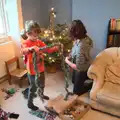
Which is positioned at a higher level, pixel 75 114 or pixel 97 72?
pixel 97 72

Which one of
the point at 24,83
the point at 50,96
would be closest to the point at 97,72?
the point at 50,96

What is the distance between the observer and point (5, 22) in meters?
3.59

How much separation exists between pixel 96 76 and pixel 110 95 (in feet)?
1.17

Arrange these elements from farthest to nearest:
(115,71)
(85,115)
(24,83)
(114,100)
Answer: (24,83)
(115,71)
(85,115)
(114,100)

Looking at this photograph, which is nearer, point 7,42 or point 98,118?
point 98,118

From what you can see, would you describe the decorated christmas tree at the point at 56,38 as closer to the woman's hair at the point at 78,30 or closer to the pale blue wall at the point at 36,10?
the pale blue wall at the point at 36,10

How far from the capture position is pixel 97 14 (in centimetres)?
360

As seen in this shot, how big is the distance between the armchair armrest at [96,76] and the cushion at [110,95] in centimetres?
7

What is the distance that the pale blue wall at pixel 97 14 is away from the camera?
137 inches

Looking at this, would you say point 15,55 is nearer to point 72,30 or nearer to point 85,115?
point 72,30

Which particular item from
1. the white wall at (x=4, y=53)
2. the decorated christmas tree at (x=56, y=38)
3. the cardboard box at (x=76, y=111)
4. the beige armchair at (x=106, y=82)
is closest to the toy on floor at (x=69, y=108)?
the cardboard box at (x=76, y=111)

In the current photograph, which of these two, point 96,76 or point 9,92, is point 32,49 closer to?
point 96,76

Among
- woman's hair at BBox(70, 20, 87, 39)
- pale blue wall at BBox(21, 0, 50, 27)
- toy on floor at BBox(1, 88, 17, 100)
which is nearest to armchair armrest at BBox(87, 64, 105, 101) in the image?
woman's hair at BBox(70, 20, 87, 39)

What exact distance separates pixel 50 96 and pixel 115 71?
3.59 feet
